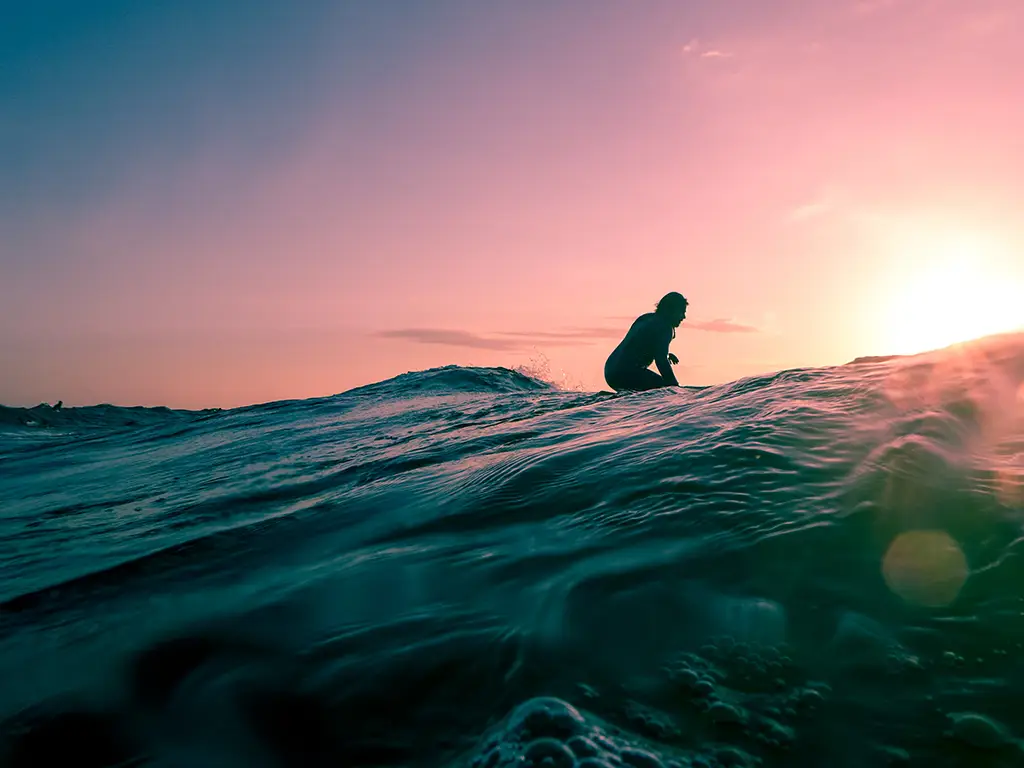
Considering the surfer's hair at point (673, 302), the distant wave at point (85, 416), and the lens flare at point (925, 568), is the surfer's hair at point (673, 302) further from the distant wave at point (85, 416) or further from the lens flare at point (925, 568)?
the distant wave at point (85, 416)

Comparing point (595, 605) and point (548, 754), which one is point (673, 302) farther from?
point (548, 754)

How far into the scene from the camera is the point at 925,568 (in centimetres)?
199

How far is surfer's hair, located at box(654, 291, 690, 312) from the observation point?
408 inches

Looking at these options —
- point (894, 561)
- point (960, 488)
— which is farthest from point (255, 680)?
point (960, 488)

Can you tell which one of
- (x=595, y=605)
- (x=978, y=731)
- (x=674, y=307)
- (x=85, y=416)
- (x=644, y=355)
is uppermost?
(x=674, y=307)

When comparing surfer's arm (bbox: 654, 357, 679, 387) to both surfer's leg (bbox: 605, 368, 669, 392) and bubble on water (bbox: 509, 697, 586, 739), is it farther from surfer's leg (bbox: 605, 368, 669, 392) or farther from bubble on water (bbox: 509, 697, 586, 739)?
bubble on water (bbox: 509, 697, 586, 739)

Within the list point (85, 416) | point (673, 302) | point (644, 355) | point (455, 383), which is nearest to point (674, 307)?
point (673, 302)

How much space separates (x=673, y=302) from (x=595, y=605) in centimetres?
905

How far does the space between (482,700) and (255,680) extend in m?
0.70

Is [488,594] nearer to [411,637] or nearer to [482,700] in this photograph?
[411,637]

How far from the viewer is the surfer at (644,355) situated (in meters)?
9.90

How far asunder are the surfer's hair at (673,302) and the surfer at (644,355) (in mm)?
83

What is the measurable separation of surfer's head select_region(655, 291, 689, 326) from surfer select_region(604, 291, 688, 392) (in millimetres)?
17

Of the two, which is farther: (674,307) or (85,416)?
(85,416)
